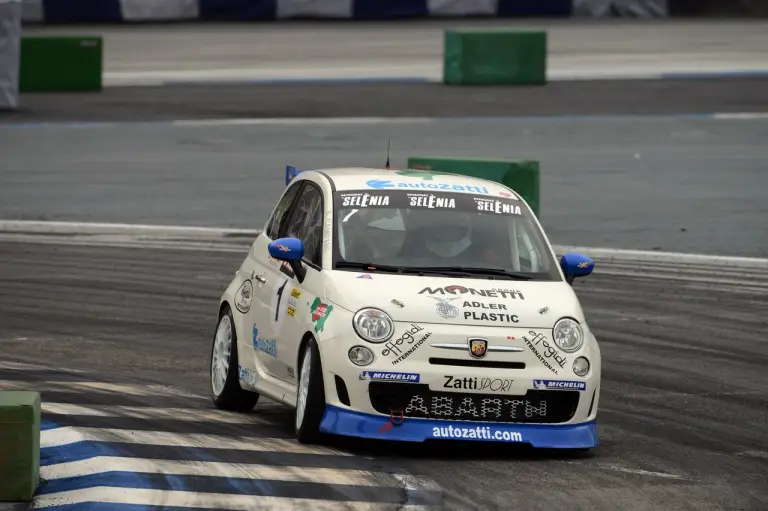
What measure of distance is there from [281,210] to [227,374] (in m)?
1.14

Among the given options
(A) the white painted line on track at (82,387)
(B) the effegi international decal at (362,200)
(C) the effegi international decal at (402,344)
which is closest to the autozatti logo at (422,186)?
(B) the effegi international decal at (362,200)

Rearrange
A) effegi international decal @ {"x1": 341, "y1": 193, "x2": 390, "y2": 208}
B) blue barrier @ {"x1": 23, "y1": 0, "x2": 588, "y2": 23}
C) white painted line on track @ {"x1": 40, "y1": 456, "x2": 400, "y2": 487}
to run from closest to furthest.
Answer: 1. white painted line on track @ {"x1": 40, "y1": 456, "x2": 400, "y2": 487}
2. effegi international decal @ {"x1": 341, "y1": 193, "x2": 390, "y2": 208}
3. blue barrier @ {"x1": 23, "y1": 0, "x2": 588, "y2": 23}

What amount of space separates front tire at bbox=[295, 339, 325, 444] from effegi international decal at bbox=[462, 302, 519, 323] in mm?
843

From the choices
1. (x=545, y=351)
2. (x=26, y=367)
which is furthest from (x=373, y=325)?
(x=26, y=367)

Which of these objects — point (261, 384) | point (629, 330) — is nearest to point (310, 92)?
point (629, 330)

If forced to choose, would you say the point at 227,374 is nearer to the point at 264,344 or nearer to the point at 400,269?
the point at 264,344

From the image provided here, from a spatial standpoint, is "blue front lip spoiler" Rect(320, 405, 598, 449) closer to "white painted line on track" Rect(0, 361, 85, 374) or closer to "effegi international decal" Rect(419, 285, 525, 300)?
"effegi international decal" Rect(419, 285, 525, 300)

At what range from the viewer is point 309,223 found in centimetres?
1073

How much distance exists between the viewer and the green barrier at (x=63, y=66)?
116 feet

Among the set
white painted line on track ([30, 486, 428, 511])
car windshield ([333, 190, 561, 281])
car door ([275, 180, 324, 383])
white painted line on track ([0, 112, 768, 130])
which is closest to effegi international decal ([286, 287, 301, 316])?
car door ([275, 180, 324, 383])

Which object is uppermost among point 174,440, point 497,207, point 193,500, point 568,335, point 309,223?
point 497,207

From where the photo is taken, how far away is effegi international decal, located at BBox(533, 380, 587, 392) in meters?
9.55

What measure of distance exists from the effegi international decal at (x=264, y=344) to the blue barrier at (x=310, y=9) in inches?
1493

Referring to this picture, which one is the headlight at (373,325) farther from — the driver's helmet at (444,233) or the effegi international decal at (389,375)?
the driver's helmet at (444,233)
